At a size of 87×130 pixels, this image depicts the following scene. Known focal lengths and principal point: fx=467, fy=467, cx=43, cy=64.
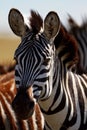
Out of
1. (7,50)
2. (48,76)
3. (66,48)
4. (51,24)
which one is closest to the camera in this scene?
(48,76)

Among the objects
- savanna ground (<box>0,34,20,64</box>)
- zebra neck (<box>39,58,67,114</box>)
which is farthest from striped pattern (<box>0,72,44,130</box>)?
savanna ground (<box>0,34,20,64</box>)

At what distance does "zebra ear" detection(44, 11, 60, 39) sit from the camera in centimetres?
538

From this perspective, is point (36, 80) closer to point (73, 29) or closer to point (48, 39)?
point (48, 39)

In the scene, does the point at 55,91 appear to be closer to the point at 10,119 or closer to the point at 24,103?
the point at 24,103

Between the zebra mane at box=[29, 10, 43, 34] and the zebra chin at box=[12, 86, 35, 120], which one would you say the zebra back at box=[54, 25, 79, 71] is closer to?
the zebra mane at box=[29, 10, 43, 34]

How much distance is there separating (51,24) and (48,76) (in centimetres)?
63

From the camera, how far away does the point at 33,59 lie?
5.08m

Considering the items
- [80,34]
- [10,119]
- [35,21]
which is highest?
[80,34]

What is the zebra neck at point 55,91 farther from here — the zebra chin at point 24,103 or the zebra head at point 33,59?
the zebra chin at point 24,103

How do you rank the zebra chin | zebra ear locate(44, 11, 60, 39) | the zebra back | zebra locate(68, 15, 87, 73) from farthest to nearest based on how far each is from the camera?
zebra locate(68, 15, 87, 73), the zebra back, zebra ear locate(44, 11, 60, 39), the zebra chin

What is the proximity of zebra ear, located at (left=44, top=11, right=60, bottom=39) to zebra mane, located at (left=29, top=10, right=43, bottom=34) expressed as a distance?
0.09m

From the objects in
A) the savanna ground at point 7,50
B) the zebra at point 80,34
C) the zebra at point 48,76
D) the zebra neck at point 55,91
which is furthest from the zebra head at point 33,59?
the savanna ground at point 7,50

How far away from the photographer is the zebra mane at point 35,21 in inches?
213

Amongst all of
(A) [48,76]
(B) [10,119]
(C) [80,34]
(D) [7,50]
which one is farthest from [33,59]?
(D) [7,50]
